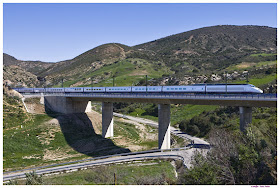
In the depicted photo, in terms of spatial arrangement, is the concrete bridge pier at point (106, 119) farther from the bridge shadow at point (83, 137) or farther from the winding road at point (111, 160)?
the winding road at point (111, 160)

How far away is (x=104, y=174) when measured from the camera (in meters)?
39.0

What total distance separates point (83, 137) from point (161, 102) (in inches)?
925

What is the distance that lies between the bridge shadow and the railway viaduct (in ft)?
10.2

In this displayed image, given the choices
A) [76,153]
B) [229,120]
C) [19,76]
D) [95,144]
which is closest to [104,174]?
[76,153]

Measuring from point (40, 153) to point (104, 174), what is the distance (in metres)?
26.3

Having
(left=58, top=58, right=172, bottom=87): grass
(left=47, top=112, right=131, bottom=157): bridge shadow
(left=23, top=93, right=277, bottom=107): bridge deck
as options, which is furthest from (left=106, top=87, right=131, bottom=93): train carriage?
(left=58, top=58, right=172, bottom=87): grass

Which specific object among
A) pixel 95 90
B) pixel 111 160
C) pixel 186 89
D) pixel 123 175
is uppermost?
pixel 186 89

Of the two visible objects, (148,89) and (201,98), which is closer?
(201,98)

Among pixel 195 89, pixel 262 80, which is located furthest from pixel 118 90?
pixel 262 80

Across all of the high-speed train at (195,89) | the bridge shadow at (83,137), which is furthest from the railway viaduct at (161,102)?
the bridge shadow at (83,137)

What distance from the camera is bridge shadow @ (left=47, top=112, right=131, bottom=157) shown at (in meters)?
65.4

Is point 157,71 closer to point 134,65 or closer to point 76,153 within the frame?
point 134,65

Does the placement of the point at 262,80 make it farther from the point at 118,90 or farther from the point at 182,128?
the point at 118,90

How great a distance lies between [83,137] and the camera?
238 ft
